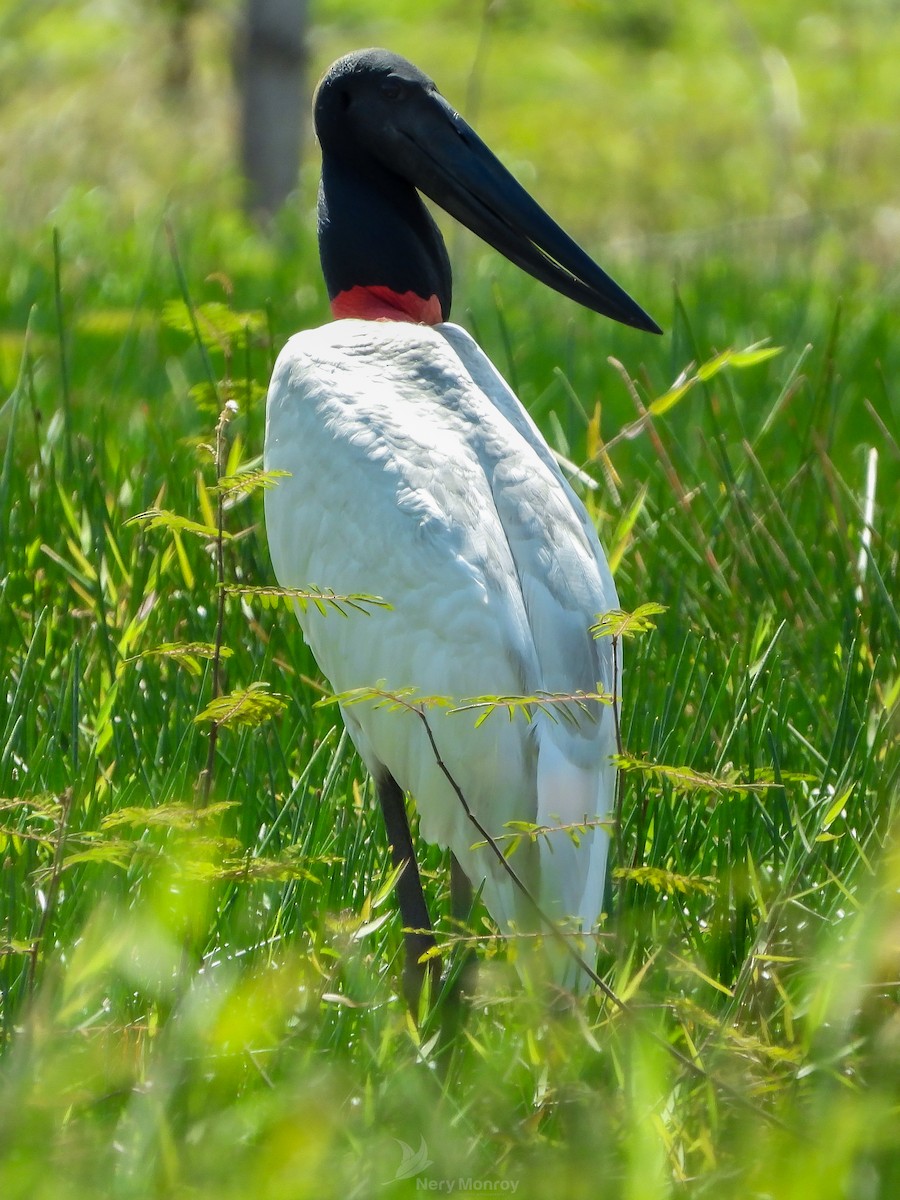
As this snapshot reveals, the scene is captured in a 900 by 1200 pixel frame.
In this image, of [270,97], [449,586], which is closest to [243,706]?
[449,586]

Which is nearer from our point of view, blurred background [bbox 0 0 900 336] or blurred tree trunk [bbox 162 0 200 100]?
blurred background [bbox 0 0 900 336]

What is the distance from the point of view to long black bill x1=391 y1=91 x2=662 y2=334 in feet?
7.91

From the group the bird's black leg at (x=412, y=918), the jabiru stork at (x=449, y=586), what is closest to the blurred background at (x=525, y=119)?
the jabiru stork at (x=449, y=586)

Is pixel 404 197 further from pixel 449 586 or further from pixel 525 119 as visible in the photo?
pixel 525 119

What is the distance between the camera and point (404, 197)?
2.51m

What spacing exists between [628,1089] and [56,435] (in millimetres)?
2366

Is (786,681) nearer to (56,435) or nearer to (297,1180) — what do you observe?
(297,1180)

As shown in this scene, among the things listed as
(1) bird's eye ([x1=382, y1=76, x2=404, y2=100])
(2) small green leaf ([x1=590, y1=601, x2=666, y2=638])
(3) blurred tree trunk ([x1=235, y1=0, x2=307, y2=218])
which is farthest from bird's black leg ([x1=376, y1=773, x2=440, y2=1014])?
(3) blurred tree trunk ([x1=235, y1=0, x2=307, y2=218])

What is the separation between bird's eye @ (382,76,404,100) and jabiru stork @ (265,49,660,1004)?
39cm

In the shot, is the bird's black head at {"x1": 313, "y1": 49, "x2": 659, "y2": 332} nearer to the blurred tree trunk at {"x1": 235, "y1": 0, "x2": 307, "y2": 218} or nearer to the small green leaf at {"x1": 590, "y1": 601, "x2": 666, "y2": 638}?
the small green leaf at {"x1": 590, "y1": 601, "x2": 666, "y2": 638}

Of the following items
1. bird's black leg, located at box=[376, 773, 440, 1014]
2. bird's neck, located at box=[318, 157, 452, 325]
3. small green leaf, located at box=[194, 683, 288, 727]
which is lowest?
bird's black leg, located at box=[376, 773, 440, 1014]

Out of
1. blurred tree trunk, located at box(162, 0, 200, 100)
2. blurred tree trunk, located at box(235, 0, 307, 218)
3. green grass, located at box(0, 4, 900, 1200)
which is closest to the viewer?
green grass, located at box(0, 4, 900, 1200)

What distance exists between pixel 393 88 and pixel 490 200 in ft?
0.78

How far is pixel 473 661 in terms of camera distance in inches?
74.8
